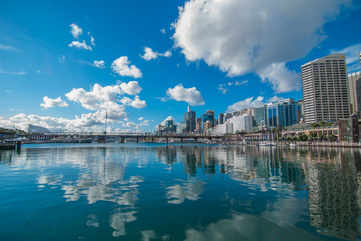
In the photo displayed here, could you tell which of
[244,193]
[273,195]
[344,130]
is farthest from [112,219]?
[344,130]

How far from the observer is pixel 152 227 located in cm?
1184

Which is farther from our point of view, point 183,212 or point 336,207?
point 336,207

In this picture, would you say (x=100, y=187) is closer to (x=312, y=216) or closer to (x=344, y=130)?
(x=312, y=216)

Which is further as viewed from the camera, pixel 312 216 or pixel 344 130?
pixel 344 130

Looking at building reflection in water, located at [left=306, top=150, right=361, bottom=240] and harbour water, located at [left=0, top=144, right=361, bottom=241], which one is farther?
building reflection in water, located at [left=306, top=150, right=361, bottom=240]

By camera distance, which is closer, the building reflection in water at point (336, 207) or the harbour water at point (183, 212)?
the harbour water at point (183, 212)

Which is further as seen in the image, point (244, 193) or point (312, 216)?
point (244, 193)

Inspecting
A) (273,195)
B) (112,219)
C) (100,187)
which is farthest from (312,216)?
(100,187)

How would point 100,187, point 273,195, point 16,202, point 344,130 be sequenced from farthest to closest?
point 344,130 → point 100,187 → point 273,195 → point 16,202

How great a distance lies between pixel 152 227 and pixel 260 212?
7.88m

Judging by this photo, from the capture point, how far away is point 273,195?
60.8 feet

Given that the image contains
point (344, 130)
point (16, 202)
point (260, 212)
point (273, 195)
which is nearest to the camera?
point (260, 212)

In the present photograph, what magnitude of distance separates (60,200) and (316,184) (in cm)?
2679

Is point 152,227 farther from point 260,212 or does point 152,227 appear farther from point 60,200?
point 60,200
